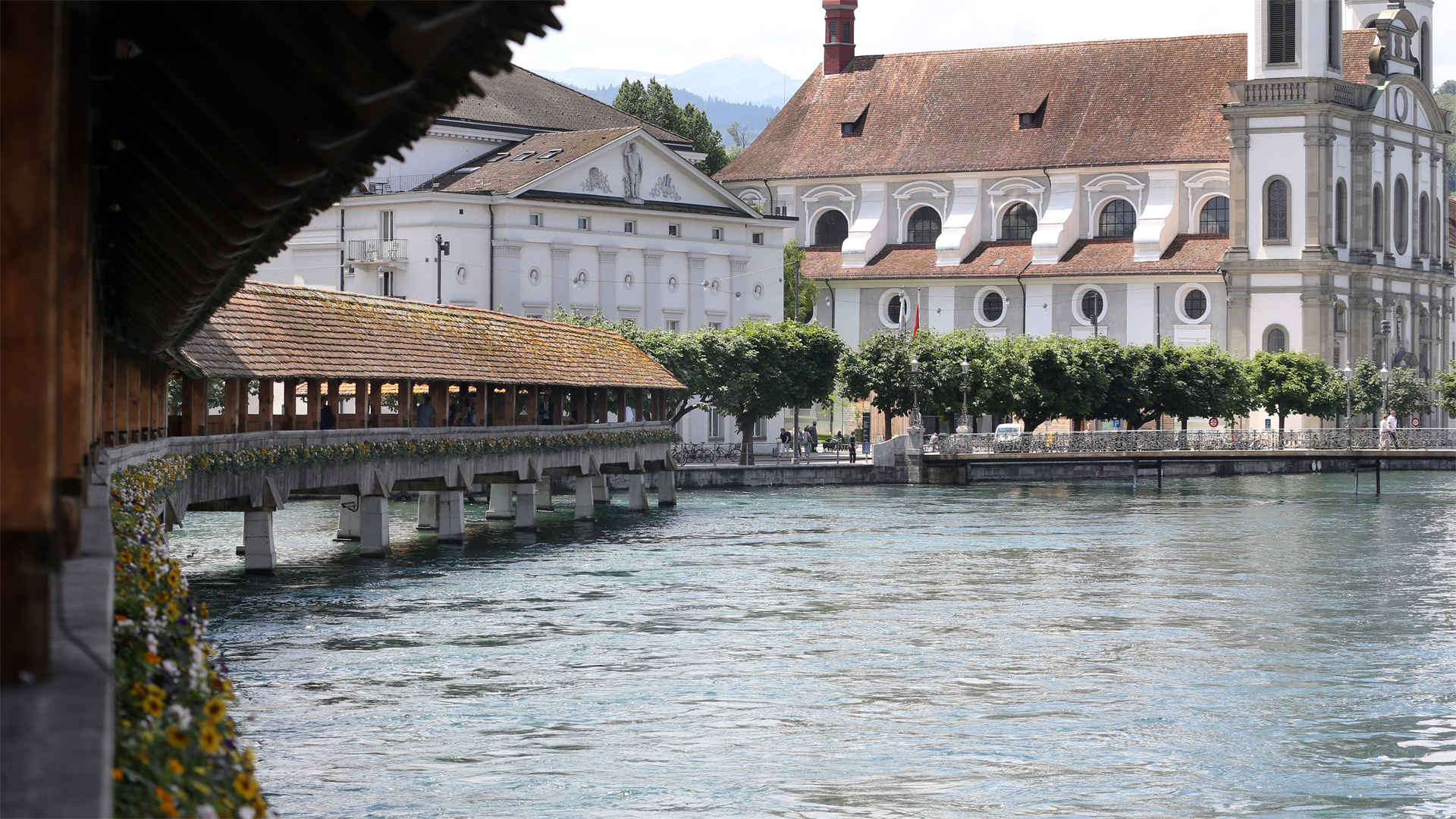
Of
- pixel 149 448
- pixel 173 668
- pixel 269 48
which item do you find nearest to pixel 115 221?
pixel 173 668

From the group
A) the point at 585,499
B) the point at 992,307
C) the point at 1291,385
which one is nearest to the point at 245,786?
the point at 585,499

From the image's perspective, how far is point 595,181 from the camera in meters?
75.9

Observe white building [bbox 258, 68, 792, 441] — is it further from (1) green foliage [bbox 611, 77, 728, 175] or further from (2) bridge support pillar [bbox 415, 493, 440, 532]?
(2) bridge support pillar [bbox 415, 493, 440, 532]

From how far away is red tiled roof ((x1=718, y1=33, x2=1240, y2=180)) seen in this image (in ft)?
327

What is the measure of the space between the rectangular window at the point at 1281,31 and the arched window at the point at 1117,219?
37.1 feet

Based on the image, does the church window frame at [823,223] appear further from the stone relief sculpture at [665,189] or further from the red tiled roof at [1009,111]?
the stone relief sculpture at [665,189]

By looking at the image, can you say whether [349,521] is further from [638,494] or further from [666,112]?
[666,112]

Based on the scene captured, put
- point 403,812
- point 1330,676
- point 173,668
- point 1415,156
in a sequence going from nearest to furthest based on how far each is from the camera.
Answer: point 173,668 < point 403,812 < point 1330,676 < point 1415,156

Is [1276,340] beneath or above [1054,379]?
above

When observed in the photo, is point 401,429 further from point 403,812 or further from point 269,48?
point 269,48

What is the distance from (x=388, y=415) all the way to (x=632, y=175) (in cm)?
2964

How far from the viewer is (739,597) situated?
32906 mm

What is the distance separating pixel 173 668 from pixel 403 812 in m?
9.26

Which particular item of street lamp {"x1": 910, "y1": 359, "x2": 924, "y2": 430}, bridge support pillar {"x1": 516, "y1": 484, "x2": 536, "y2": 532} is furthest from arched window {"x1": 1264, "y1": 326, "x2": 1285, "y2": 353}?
bridge support pillar {"x1": 516, "y1": 484, "x2": 536, "y2": 532}
